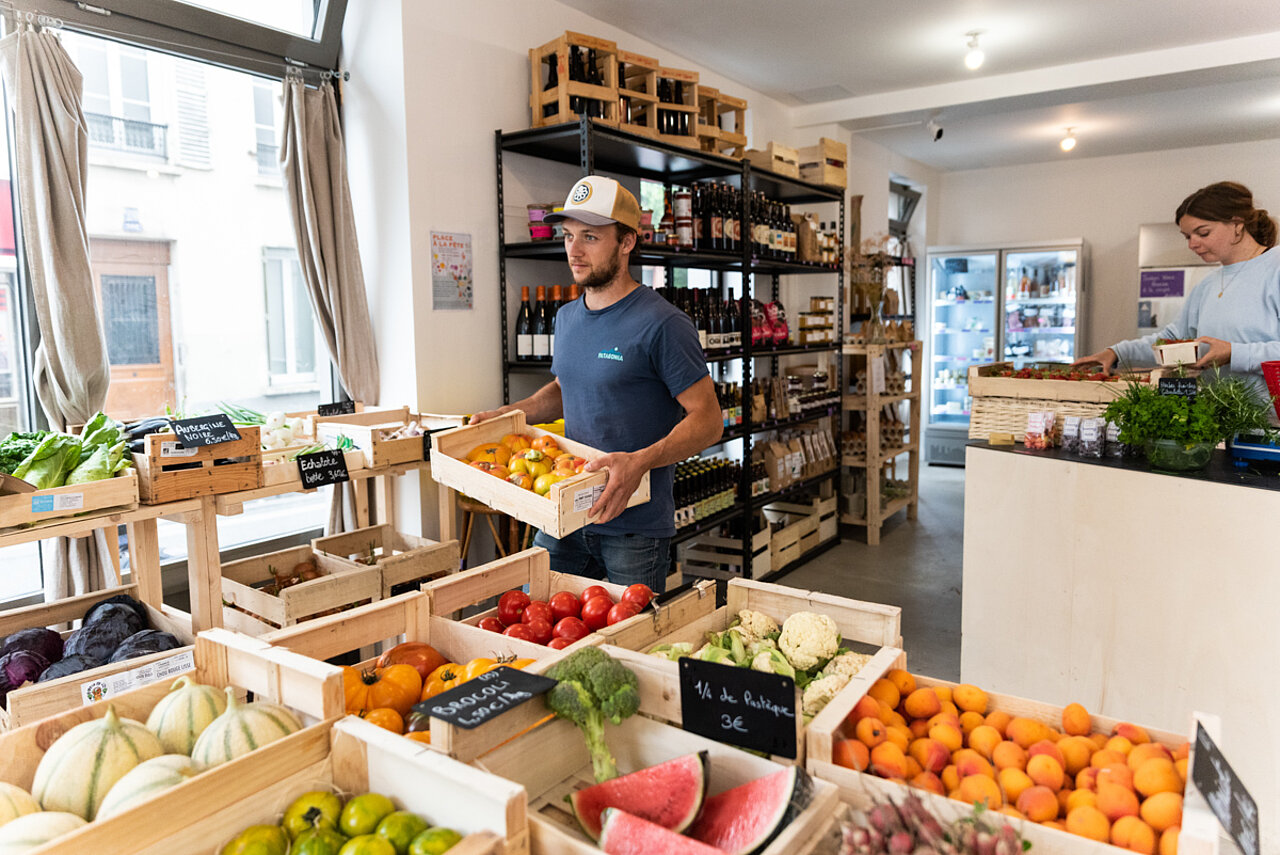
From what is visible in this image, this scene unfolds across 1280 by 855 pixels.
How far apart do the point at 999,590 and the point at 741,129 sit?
320cm

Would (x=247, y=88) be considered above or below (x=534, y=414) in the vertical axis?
above

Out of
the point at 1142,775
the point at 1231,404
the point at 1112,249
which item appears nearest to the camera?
the point at 1142,775

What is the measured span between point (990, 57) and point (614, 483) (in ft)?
16.2

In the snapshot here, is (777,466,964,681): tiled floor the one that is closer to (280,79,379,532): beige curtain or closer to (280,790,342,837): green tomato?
(280,79,379,532): beige curtain

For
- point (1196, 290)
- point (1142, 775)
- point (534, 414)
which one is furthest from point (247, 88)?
point (1196, 290)

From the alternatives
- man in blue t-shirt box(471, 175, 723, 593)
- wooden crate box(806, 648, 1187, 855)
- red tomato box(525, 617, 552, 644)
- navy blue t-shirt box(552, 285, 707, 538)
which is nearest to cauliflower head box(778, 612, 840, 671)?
wooden crate box(806, 648, 1187, 855)

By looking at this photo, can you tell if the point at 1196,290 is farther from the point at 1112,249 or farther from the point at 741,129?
the point at 1112,249

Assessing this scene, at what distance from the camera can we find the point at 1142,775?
3.95ft

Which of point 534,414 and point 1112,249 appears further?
point 1112,249

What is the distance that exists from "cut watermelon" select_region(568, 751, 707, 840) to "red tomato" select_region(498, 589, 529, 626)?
719 millimetres

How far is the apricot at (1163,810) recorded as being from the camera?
3.65ft

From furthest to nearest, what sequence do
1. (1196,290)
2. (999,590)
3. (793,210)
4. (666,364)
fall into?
(793,210) → (1196,290) → (999,590) → (666,364)

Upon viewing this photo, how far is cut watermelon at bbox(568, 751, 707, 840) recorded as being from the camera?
1.16 metres

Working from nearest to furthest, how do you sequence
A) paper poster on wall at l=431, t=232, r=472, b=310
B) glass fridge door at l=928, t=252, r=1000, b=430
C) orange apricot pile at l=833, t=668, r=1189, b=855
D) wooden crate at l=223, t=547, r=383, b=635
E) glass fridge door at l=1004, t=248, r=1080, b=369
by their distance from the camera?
orange apricot pile at l=833, t=668, r=1189, b=855 → wooden crate at l=223, t=547, r=383, b=635 → paper poster on wall at l=431, t=232, r=472, b=310 → glass fridge door at l=1004, t=248, r=1080, b=369 → glass fridge door at l=928, t=252, r=1000, b=430
